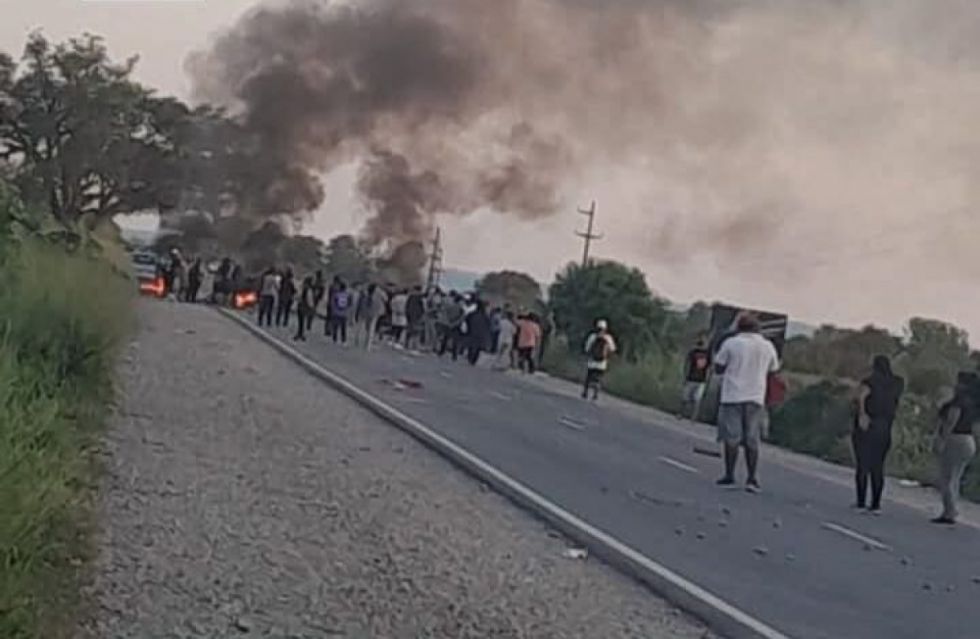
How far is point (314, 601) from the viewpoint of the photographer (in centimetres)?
895

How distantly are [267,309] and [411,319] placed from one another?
3936mm

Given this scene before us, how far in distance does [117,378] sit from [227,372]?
5.84m

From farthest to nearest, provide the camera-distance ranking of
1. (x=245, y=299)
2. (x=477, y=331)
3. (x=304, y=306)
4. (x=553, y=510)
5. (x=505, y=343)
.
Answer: (x=245, y=299)
(x=477, y=331)
(x=505, y=343)
(x=304, y=306)
(x=553, y=510)

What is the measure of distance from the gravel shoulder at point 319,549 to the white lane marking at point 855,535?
10.3 ft

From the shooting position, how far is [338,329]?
40.0 meters

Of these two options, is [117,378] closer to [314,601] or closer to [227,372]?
[227,372]

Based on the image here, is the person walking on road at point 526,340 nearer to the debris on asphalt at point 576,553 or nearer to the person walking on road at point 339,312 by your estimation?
the person walking on road at point 339,312

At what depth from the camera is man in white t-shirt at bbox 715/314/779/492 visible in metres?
16.9

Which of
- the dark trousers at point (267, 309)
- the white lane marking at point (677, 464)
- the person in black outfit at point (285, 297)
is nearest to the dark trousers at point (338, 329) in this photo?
the person in black outfit at point (285, 297)

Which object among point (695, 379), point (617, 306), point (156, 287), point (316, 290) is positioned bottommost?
point (156, 287)

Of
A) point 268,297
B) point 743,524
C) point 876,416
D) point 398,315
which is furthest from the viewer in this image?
point 398,315

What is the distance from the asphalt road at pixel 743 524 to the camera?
424 inches

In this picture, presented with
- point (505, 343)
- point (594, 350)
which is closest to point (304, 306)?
point (505, 343)

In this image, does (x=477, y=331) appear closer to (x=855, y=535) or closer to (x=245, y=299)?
(x=245, y=299)
